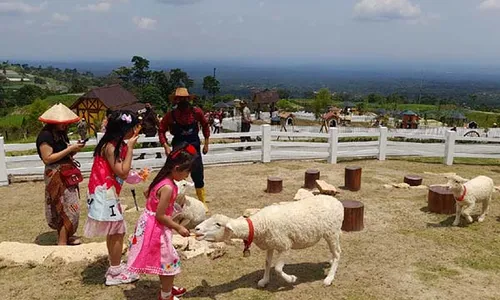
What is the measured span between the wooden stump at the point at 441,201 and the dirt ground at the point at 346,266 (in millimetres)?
139

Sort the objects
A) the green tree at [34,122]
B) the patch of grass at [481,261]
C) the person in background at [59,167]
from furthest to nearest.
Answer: the green tree at [34,122], the patch of grass at [481,261], the person in background at [59,167]

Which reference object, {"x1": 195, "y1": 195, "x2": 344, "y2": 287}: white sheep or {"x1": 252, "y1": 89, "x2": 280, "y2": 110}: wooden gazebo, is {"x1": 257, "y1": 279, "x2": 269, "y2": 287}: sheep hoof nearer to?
{"x1": 195, "y1": 195, "x2": 344, "y2": 287}: white sheep

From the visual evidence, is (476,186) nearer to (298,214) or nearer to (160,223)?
(298,214)

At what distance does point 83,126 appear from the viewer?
17531mm

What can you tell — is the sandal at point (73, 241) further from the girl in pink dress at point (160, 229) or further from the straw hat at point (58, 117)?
the girl in pink dress at point (160, 229)

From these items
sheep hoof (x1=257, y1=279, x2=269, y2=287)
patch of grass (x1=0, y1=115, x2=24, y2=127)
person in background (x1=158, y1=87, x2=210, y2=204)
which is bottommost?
patch of grass (x1=0, y1=115, x2=24, y2=127)

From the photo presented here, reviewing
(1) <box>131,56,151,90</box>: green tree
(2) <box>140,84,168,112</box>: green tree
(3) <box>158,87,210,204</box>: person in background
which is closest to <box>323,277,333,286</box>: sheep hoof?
(3) <box>158,87,210,204</box>: person in background

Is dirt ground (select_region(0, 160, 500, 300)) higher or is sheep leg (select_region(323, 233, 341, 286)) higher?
sheep leg (select_region(323, 233, 341, 286))

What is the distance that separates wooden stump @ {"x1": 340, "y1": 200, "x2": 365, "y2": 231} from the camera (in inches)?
248

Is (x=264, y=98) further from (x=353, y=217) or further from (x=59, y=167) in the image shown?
(x=59, y=167)

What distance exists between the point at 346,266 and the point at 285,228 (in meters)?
1.30

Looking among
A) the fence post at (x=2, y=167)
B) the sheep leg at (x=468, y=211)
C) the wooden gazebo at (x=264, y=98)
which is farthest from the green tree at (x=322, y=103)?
the sheep leg at (x=468, y=211)

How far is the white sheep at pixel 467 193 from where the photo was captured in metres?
6.43

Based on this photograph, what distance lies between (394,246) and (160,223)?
11.7 ft
